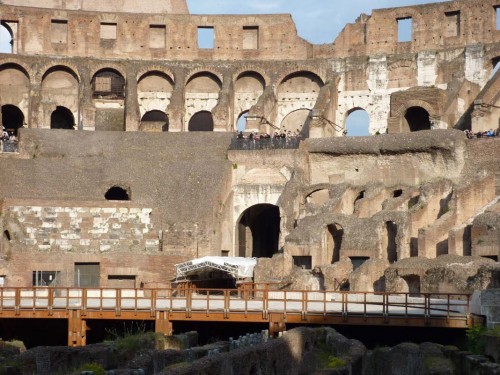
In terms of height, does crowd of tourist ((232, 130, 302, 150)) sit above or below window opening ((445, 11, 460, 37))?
below

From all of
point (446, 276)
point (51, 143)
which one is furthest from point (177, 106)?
point (446, 276)

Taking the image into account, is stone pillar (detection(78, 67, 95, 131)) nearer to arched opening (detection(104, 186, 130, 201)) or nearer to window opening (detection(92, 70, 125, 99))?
window opening (detection(92, 70, 125, 99))

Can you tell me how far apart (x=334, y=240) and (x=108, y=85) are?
18.4m

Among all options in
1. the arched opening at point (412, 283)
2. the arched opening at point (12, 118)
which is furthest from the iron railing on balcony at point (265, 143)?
the arched opening at point (412, 283)

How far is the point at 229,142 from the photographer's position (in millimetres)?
47469

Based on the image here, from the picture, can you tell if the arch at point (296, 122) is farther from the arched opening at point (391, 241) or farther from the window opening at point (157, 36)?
the arched opening at point (391, 241)

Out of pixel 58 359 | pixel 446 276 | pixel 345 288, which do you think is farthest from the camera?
pixel 345 288

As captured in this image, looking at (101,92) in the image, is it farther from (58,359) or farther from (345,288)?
(58,359)

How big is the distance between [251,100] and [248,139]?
7870mm

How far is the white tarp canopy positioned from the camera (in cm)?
3584

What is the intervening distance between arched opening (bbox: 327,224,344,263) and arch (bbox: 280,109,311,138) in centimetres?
1313

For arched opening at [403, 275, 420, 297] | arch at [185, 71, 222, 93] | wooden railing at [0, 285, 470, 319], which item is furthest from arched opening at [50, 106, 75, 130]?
arched opening at [403, 275, 420, 297]

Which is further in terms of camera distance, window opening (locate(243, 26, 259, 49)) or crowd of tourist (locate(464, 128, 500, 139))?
window opening (locate(243, 26, 259, 49))

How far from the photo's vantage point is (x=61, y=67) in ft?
175
